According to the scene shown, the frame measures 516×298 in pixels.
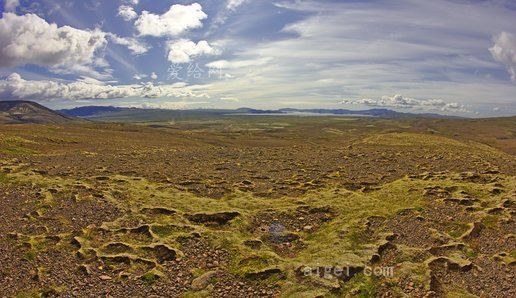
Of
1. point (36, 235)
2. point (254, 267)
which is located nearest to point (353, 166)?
point (254, 267)

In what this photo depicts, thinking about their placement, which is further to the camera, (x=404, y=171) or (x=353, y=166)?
(x=353, y=166)

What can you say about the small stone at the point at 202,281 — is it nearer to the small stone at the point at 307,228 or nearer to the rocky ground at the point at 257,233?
the rocky ground at the point at 257,233

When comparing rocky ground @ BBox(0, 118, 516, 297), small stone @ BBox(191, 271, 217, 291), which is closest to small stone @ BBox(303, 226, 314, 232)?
rocky ground @ BBox(0, 118, 516, 297)

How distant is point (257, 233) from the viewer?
1098 inches

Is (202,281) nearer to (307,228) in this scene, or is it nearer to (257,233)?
(257,233)

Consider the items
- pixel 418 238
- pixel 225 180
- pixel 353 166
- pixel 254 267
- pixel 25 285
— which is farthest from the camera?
pixel 353 166

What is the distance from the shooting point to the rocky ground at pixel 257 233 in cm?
1988

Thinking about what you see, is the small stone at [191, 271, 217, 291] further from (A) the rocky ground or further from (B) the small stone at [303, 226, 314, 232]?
(B) the small stone at [303, 226, 314, 232]

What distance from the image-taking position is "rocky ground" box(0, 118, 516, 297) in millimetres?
19875

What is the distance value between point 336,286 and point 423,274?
17.3ft

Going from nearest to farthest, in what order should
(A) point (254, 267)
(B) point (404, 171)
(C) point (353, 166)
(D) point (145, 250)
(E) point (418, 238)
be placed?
(A) point (254, 267), (D) point (145, 250), (E) point (418, 238), (B) point (404, 171), (C) point (353, 166)

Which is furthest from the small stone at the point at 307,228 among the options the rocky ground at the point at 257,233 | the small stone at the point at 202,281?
the small stone at the point at 202,281

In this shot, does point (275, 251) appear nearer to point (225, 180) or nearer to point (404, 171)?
point (225, 180)

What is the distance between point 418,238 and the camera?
84.9ft
